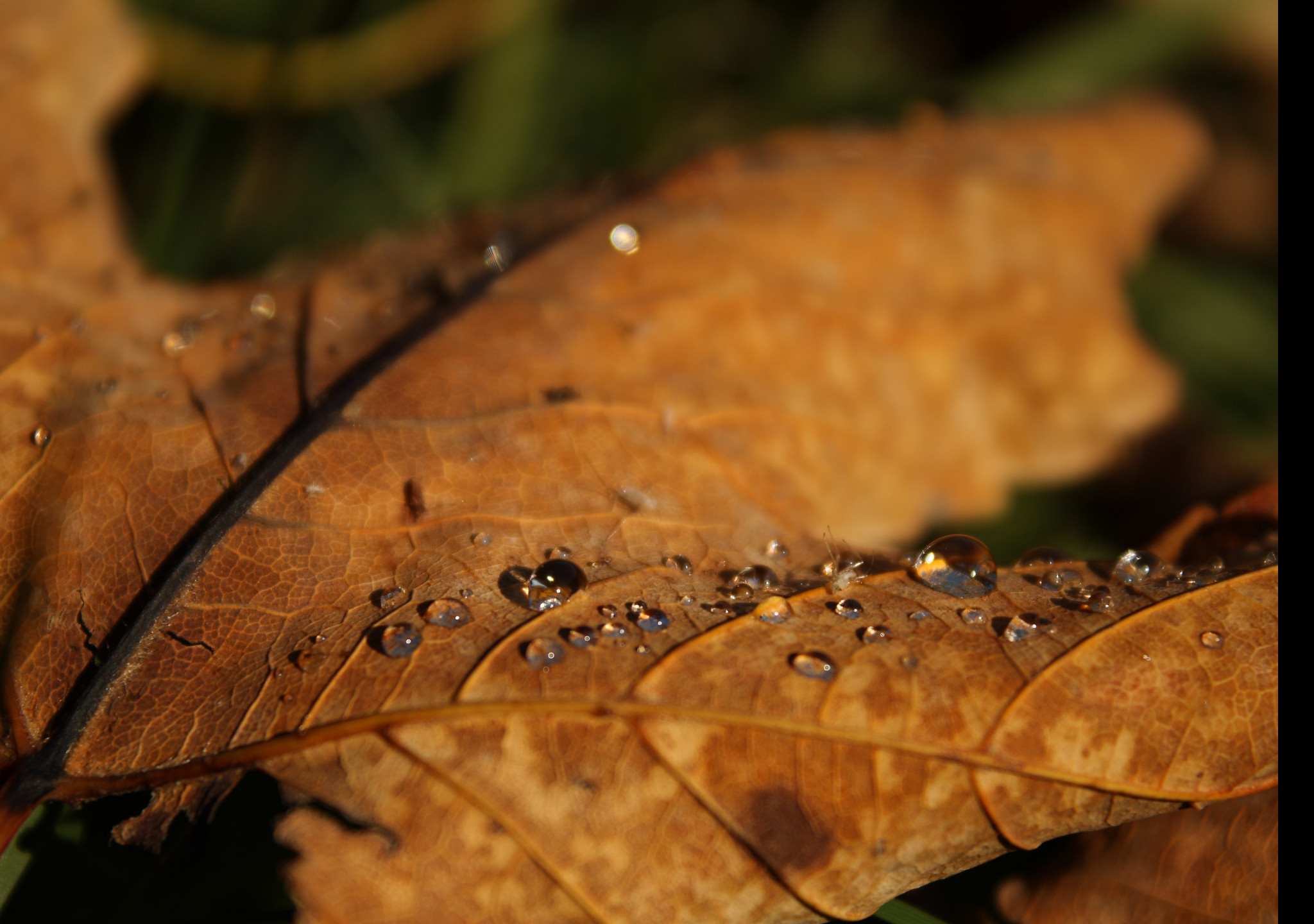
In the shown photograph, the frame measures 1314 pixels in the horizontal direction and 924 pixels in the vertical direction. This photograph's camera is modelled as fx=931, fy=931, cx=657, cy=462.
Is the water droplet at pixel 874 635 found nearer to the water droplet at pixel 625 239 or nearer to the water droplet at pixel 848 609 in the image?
the water droplet at pixel 848 609

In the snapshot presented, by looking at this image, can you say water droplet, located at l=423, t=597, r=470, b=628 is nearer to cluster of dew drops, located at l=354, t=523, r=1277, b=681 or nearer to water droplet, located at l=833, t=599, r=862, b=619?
cluster of dew drops, located at l=354, t=523, r=1277, b=681

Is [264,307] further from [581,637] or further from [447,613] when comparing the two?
[581,637]

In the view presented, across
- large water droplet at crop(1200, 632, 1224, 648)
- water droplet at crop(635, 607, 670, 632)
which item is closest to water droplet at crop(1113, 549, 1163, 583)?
large water droplet at crop(1200, 632, 1224, 648)

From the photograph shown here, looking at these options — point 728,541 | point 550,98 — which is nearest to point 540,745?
point 728,541

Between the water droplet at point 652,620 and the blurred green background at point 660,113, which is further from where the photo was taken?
the blurred green background at point 660,113

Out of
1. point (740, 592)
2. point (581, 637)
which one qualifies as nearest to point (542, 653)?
point (581, 637)

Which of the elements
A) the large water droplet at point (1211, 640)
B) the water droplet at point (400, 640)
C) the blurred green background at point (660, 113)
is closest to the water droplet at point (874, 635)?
the large water droplet at point (1211, 640)
